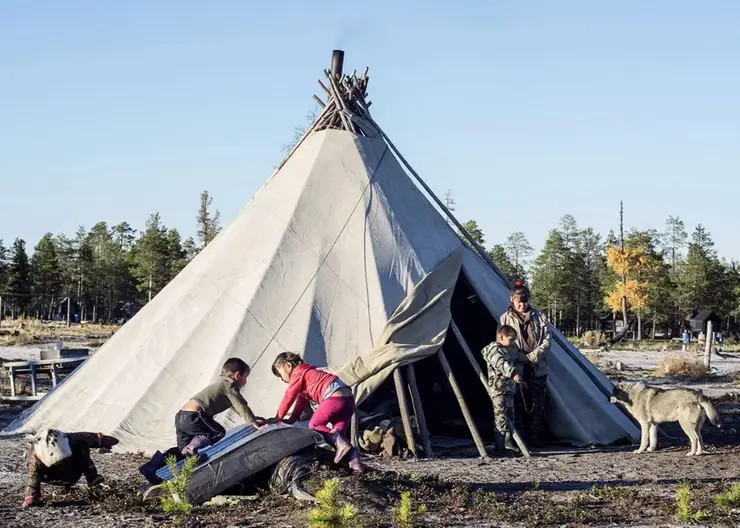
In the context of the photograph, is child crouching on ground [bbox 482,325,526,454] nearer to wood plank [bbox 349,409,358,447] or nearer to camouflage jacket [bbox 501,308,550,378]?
camouflage jacket [bbox 501,308,550,378]

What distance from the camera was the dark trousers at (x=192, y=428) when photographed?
732 cm

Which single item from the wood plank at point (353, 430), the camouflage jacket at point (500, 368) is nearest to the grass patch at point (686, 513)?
the camouflage jacket at point (500, 368)

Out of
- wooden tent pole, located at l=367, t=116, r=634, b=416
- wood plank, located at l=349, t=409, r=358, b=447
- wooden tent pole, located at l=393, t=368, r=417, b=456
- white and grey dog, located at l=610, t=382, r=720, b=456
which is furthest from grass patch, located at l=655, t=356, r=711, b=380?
wood plank, located at l=349, t=409, r=358, b=447

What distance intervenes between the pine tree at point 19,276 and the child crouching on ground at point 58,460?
63805 mm

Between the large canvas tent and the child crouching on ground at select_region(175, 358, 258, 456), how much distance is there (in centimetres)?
216

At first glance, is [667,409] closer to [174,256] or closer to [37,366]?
Result: [37,366]

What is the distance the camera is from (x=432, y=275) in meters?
10.5

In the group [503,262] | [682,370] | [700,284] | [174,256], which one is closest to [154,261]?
[174,256]

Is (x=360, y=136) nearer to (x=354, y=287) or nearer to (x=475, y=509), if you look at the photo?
(x=354, y=287)

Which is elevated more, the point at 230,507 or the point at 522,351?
the point at 522,351

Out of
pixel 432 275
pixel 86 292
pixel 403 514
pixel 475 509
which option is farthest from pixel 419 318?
pixel 86 292

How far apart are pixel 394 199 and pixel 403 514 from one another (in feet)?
20.7

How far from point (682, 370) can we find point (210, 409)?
1728 centimetres

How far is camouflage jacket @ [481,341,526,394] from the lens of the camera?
9.34 meters
